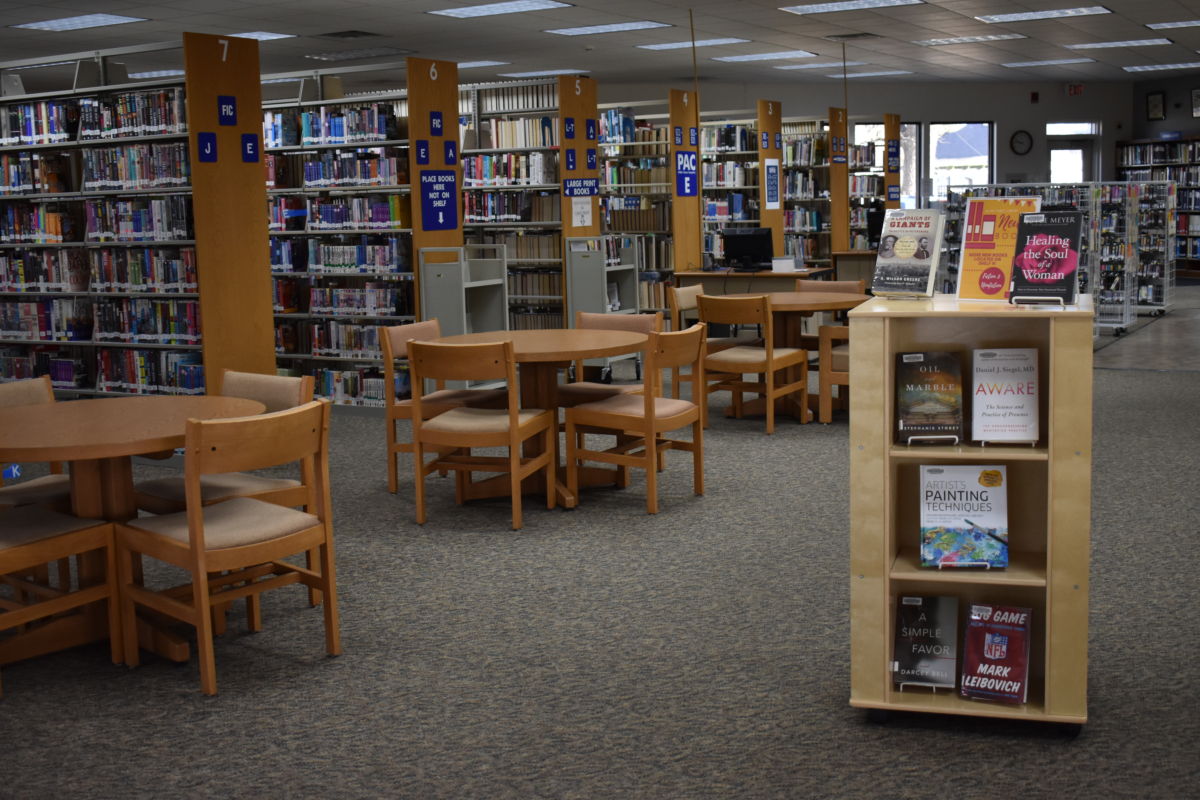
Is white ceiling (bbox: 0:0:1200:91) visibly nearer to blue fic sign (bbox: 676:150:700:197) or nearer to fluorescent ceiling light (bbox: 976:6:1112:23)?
fluorescent ceiling light (bbox: 976:6:1112:23)

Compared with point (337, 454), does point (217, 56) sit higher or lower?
higher

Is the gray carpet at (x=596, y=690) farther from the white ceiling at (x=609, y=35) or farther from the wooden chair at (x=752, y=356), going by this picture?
the white ceiling at (x=609, y=35)

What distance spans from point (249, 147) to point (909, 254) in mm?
4490

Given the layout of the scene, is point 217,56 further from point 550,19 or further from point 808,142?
point 808,142

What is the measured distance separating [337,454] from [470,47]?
767 centimetres

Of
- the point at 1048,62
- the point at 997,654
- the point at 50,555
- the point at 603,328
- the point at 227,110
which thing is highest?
the point at 1048,62

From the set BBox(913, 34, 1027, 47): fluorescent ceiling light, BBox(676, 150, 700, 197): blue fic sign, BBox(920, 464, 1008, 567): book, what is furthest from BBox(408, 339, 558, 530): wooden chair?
BBox(913, 34, 1027, 47): fluorescent ceiling light

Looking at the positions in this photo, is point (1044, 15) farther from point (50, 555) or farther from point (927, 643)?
point (50, 555)

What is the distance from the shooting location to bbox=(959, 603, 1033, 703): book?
9.56 ft

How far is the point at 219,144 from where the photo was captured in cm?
634

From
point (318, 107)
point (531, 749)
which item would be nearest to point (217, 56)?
point (318, 107)

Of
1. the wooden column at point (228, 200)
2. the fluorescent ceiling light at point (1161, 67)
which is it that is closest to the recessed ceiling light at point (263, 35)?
the wooden column at point (228, 200)

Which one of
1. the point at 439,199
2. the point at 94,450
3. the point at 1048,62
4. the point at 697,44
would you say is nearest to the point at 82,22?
the point at 439,199

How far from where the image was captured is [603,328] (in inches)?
244
